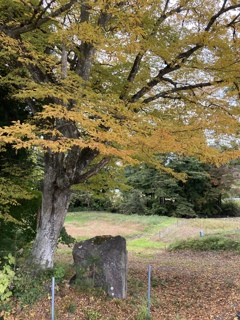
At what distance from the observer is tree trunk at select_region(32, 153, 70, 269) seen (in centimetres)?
564

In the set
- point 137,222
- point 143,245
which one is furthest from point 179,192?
point 143,245

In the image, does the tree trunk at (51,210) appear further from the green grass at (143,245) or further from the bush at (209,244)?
the green grass at (143,245)

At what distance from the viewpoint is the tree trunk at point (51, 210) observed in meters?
5.64

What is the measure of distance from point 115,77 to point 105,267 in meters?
3.96

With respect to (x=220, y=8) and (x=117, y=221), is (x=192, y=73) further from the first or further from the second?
(x=117, y=221)

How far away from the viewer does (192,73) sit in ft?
21.1

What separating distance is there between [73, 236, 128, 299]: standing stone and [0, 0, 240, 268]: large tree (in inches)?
29.8

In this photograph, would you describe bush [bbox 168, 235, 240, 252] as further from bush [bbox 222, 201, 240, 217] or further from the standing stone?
bush [bbox 222, 201, 240, 217]

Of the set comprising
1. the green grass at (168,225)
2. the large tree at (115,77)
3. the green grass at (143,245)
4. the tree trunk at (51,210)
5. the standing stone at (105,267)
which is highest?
the large tree at (115,77)

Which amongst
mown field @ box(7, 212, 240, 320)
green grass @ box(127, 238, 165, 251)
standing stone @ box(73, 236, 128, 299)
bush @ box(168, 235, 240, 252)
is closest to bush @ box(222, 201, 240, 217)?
green grass @ box(127, 238, 165, 251)

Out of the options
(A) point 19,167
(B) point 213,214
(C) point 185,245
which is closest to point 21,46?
(A) point 19,167

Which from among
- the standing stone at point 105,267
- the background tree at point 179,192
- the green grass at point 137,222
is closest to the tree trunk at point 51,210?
the standing stone at point 105,267

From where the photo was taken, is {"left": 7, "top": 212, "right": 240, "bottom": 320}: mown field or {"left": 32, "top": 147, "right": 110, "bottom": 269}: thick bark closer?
{"left": 7, "top": 212, "right": 240, "bottom": 320}: mown field

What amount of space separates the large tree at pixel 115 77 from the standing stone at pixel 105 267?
0.76 m
